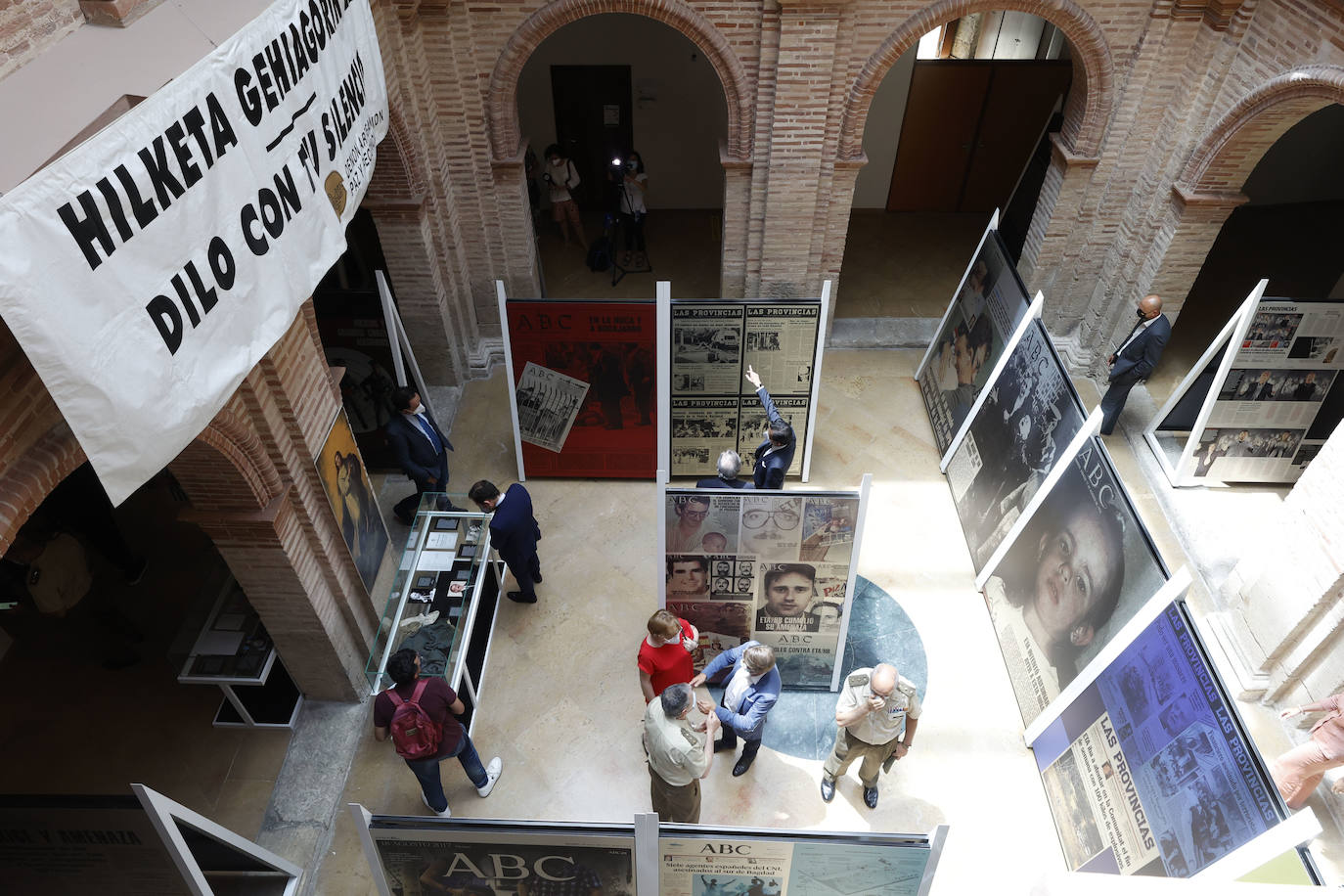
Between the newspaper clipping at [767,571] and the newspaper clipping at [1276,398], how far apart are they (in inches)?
178

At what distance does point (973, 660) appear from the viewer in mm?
7141

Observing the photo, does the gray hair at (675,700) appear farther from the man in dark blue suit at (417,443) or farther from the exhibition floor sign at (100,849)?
the man in dark blue suit at (417,443)

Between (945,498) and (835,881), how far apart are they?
4821 mm

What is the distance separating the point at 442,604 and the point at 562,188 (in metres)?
6.79

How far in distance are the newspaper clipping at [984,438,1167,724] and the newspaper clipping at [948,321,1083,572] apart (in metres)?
0.35

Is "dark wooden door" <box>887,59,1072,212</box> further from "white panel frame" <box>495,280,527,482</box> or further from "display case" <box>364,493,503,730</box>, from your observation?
"display case" <box>364,493,503,730</box>

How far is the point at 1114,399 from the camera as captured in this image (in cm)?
881

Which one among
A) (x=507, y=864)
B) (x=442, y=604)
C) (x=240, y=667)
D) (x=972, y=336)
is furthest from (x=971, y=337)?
(x=240, y=667)

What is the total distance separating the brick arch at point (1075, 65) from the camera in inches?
314

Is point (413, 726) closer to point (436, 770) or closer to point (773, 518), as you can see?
point (436, 770)

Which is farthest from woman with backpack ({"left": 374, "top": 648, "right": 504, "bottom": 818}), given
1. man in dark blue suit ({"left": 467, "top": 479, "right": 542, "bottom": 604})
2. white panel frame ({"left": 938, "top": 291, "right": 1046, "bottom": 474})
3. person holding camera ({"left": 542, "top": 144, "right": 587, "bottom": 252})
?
person holding camera ({"left": 542, "top": 144, "right": 587, "bottom": 252})

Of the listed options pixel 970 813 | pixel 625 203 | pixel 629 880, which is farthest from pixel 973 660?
pixel 625 203

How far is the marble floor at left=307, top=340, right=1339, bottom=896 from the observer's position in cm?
616

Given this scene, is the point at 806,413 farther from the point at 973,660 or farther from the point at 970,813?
the point at 970,813
